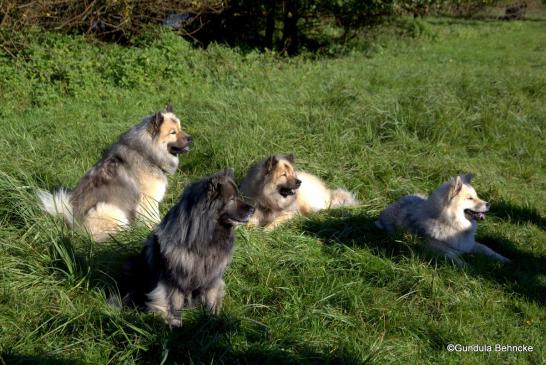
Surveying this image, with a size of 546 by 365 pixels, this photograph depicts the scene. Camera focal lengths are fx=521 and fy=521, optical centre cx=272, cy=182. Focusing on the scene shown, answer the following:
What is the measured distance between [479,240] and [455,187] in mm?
720

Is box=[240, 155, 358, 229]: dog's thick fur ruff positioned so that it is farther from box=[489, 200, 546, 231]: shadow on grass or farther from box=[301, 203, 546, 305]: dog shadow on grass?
box=[489, 200, 546, 231]: shadow on grass

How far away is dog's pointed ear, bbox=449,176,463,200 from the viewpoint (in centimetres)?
441

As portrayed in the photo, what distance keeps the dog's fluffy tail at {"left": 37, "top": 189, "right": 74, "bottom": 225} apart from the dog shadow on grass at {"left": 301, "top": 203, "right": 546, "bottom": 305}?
200 cm

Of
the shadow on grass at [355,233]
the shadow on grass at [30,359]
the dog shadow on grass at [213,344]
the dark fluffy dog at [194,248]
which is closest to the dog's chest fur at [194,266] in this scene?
Result: the dark fluffy dog at [194,248]

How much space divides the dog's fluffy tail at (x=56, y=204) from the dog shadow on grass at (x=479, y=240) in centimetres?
200

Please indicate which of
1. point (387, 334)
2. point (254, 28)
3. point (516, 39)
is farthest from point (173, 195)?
point (516, 39)

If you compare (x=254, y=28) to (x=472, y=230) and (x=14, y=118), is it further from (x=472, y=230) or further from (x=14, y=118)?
(x=472, y=230)

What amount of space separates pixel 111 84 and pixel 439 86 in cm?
551

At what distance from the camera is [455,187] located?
14.5 feet

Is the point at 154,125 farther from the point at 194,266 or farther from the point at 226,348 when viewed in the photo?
the point at 226,348

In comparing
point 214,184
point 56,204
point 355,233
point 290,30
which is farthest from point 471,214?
point 290,30

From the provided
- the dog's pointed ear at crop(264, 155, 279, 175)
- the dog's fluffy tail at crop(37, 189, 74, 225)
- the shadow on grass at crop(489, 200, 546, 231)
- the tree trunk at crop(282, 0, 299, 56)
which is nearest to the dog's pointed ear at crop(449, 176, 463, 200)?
the shadow on grass at crop(489, 200, 546, 231)

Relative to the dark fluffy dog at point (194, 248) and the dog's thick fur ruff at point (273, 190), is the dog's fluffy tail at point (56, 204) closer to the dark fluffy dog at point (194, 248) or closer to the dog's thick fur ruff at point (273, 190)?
the dark fluffy dog at point (194, 248)

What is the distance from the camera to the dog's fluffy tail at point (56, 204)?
3.87m
